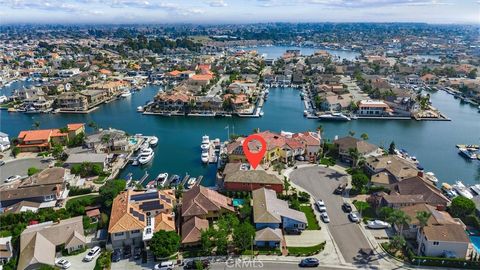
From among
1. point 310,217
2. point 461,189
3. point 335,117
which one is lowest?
point 310,217

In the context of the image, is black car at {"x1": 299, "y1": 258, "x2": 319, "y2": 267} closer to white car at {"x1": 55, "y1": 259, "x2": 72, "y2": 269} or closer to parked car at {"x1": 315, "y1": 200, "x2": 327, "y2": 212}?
parked car at {"x1": 315, "y1": 200, "x2": 327, "y2": 212}

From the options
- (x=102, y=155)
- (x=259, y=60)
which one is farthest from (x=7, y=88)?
(x=259, y=60)

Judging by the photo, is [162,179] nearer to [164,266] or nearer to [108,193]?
[108,193]

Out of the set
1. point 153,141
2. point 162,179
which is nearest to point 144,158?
point 162,179

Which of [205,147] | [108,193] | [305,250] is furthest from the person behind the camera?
[205,147]

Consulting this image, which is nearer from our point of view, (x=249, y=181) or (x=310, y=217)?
(x=310, y=217)

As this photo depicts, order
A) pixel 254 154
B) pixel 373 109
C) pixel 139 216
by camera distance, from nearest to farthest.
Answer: pixel 139 216 → pixel 254 154 → pixel 373 109

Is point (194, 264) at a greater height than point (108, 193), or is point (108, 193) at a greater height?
point (108, 193)

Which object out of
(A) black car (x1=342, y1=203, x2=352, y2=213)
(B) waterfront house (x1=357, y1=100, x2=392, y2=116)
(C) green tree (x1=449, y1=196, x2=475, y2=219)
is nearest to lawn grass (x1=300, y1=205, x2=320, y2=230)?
(A) black car (x1=342, y1=203, x2=352, y2=213)
